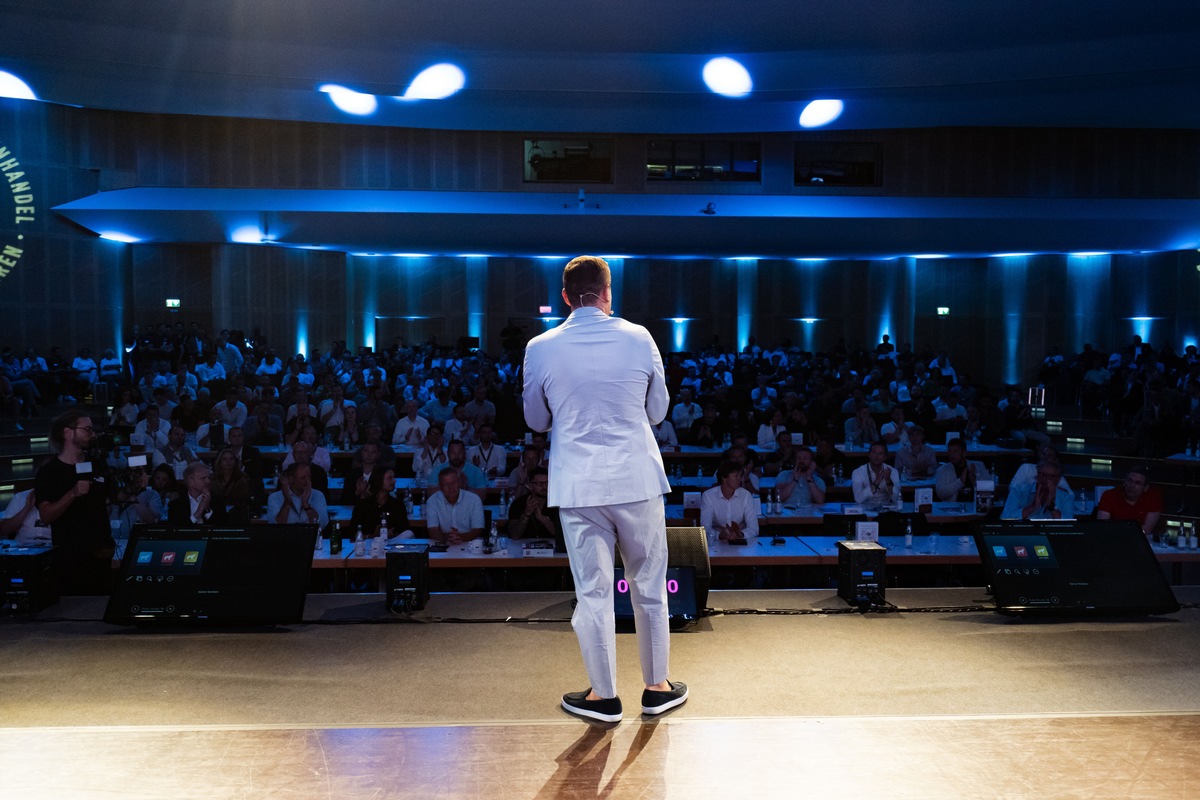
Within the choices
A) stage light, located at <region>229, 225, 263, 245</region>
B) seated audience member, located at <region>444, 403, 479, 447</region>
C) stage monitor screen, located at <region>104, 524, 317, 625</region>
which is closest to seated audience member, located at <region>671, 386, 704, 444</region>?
seated audience member, located at <region>444, 403, 479, 447</region>

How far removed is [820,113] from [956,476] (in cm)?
A: 649

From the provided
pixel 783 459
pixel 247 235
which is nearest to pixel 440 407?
pixel 783 459

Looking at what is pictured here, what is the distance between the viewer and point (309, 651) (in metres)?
3.56

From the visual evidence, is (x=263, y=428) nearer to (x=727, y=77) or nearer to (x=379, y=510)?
(x=379, y=510)

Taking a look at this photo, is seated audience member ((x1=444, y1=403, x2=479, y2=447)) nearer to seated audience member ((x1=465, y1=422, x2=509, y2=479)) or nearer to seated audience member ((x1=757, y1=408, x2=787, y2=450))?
seated audience member ((x1=465, y1=422, x2=509, y2=479))

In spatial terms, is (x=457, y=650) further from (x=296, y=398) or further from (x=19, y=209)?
(x=19, y=209)

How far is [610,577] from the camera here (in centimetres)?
294

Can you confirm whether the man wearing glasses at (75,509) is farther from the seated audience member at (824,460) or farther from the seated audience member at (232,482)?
the seated audience member at (824,460)

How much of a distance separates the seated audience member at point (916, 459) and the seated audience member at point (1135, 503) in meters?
2.44

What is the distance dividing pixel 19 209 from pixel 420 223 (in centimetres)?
615

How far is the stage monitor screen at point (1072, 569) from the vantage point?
13.0ft

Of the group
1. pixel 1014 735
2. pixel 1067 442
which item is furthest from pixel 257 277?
pixel 1014 735

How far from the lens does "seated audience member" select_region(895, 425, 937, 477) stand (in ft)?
27.6

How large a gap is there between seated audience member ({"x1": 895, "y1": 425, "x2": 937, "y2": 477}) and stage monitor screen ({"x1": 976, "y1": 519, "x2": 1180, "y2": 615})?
4262 millimetres
